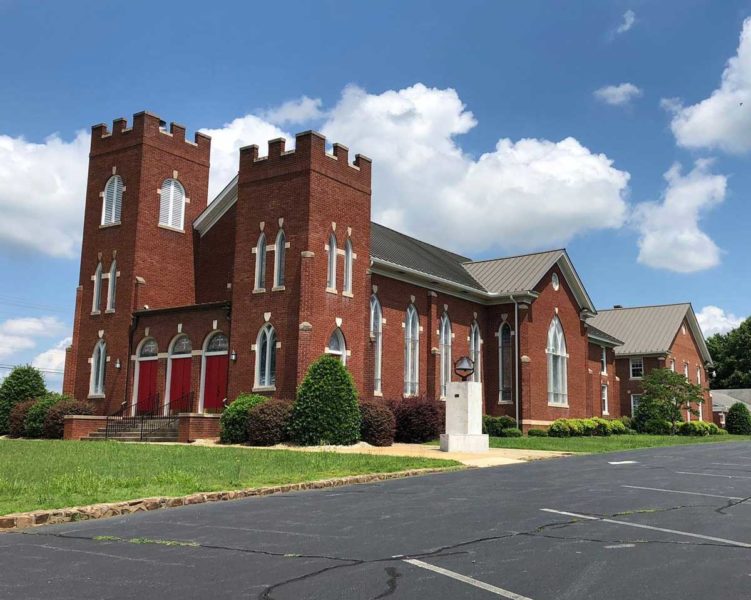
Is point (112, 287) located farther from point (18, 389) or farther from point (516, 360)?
point (516, 360)

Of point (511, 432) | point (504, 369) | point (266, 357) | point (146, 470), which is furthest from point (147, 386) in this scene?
point (504, 369)

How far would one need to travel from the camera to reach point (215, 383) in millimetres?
28578

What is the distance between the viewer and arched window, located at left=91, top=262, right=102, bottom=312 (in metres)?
32.4

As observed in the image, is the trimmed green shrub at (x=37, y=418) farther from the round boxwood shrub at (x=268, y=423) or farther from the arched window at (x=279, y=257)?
the arched window at (x=279, y=257)

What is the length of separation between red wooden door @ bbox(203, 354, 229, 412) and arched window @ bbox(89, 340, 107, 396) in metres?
5.38

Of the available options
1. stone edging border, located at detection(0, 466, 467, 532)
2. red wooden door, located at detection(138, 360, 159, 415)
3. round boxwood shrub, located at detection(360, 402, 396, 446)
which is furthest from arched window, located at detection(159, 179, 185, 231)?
stone edging border, located at detection(0, 466, 467, 532)

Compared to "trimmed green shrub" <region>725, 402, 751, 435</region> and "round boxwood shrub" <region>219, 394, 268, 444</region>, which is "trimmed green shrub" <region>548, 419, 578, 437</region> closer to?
"round boxwood shrub" <region>219, 394, 268, 444</region>

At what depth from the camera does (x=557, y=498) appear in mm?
11891

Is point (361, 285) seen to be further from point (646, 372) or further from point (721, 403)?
point (721, 403)

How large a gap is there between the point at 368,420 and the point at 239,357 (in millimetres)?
5484

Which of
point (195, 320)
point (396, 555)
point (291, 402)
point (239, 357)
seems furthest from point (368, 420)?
point (396, 555)

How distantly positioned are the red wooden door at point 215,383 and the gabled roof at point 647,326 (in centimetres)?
3383

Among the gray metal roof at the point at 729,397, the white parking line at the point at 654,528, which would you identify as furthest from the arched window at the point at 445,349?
the gray metal roof at the point at 729,397

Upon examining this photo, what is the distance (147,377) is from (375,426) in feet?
33.9
